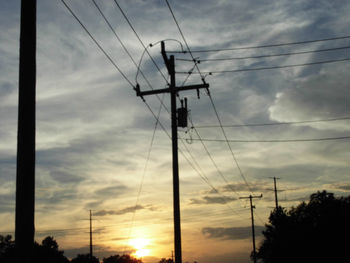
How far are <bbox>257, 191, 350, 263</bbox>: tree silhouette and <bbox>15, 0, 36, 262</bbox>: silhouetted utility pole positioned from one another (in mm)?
36755

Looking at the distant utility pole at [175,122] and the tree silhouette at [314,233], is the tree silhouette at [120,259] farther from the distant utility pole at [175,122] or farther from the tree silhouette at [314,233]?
the distant utility pole at [175,122]

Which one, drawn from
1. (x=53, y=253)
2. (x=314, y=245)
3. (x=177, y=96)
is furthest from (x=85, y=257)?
(x=177, y=96)

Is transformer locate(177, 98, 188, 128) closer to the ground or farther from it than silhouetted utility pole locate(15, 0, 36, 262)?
farther from it

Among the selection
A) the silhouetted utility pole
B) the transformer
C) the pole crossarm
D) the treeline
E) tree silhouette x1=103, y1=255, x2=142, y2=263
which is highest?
the pole crossarm

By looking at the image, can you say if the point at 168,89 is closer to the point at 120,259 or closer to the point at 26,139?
the point at 26,139

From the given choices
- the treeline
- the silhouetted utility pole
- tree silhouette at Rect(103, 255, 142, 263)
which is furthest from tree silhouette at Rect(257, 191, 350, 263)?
tree silhouette at Rect(103, 255, 142, 263)

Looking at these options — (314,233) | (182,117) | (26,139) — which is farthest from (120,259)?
(26,139)

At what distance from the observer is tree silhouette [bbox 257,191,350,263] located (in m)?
38.8

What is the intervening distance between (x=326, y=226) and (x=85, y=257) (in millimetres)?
91197

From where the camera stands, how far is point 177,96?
21156mm

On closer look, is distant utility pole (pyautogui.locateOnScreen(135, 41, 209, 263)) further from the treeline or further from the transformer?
the treeline

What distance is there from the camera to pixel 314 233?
41.7 meters

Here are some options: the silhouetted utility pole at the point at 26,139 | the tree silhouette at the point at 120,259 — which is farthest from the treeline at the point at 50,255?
the silhouetted utility pole at the point at 26,139

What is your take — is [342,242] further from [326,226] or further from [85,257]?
[85,257]
